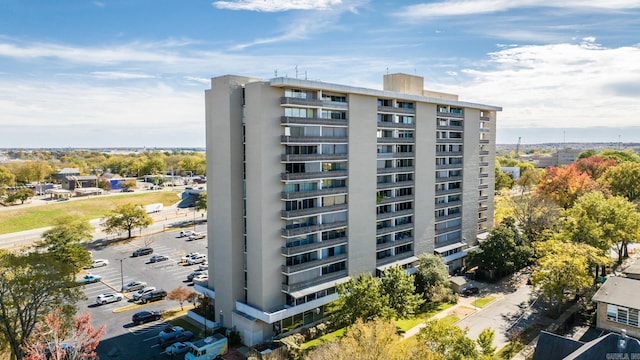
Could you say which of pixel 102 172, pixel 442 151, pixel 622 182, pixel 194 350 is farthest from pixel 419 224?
pixel 102 172

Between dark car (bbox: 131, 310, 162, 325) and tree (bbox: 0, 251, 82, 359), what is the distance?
11.7 meters

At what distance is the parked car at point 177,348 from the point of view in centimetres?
3950

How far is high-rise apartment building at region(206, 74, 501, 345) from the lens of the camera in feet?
133

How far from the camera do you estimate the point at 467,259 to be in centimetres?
5956

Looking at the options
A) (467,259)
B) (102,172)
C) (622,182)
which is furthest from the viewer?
(102,172)

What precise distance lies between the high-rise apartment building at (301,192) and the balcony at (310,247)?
0.39 feet

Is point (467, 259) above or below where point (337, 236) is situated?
below

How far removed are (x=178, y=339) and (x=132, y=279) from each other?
23.8m

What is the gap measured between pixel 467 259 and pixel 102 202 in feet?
347

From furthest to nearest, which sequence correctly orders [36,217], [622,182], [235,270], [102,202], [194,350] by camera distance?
[102,202], [36,217], [622,182], [235,270], [194,350]

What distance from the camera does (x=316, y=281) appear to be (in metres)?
43.7

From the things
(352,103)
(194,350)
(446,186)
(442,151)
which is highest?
(352,103)

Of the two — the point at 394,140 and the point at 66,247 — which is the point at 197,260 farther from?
the point at 394,140

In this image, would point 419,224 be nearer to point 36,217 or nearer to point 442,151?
point 442,151
